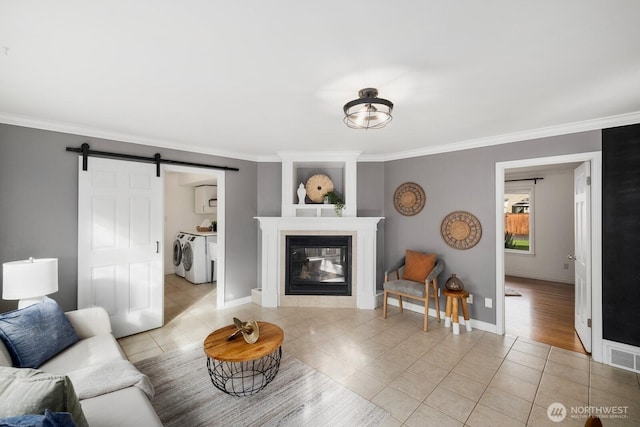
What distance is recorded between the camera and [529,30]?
1.40 meters

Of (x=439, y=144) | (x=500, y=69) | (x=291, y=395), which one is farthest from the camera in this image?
(x=439, y=144)

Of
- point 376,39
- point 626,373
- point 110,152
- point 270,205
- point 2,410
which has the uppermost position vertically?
point 376,39

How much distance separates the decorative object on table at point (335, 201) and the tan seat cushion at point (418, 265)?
1.19 meters

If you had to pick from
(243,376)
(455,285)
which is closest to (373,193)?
(455,285)

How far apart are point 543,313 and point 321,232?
3447 millimetres

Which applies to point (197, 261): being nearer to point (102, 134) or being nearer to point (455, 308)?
point (102, 134)

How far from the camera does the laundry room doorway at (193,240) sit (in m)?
4.21

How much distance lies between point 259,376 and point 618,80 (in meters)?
3.58

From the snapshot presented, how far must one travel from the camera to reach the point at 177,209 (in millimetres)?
6344

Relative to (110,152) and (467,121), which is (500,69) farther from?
(110,152)

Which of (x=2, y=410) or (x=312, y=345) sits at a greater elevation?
(x=2, y=410)

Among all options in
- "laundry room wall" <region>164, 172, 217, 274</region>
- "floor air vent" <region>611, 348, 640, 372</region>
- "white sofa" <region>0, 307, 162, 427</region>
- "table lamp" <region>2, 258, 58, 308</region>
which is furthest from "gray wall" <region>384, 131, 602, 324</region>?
"laundry room wall" <region>164, 172, 217, 274</region>

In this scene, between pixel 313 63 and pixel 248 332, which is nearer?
pixel 313 63

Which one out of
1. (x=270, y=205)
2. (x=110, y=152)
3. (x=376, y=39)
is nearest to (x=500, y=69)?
(x=376, y=39)
